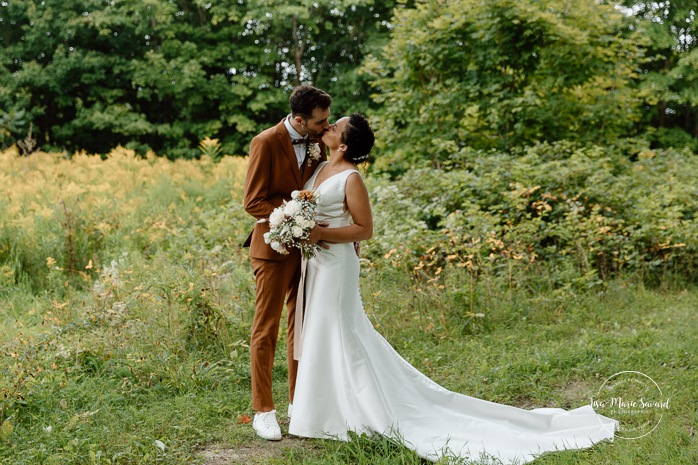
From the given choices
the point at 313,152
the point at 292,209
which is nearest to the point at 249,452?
the point at 292,209

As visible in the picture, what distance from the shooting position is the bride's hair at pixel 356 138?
389 centimetres

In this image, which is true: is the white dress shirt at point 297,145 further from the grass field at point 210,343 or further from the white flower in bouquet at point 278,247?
the grass field at point 210,343

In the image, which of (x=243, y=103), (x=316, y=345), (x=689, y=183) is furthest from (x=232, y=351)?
(x=243, y=103)

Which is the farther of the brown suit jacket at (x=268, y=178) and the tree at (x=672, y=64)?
the tree at (x=672, y=64)

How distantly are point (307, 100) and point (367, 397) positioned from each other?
6.04 ft

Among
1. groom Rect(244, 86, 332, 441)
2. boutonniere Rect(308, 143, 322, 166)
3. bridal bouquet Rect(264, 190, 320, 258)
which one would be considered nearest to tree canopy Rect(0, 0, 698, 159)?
boutonniere Rect(308, 143, 322, 166)

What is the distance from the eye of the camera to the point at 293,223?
3.74m

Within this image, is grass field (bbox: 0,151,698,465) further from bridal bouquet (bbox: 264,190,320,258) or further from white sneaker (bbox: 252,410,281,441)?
bridal bouquet (bbox: 264,190,320,258)

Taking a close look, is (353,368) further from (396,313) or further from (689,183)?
(689,183)

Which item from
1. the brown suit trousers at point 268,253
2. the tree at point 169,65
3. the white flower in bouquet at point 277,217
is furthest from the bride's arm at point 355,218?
the tree at point 169,65

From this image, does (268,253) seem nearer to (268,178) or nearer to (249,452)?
(268,178)

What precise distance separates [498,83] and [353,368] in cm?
799

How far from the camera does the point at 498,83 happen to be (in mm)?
10781

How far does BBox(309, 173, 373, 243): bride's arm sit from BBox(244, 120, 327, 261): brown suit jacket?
1.30 feet
